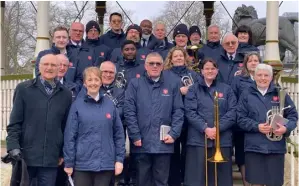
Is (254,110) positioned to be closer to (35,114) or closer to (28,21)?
(35,114)

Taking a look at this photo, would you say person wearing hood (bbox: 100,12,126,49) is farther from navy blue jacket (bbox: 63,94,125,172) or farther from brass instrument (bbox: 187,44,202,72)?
navy blue jacket (bbox: 63,94,125,172)

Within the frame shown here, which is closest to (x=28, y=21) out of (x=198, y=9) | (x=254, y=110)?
(x=198, y=9)

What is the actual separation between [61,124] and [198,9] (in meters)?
18.9

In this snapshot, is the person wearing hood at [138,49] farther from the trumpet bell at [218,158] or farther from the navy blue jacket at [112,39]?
the trumpet bell at [218,158]

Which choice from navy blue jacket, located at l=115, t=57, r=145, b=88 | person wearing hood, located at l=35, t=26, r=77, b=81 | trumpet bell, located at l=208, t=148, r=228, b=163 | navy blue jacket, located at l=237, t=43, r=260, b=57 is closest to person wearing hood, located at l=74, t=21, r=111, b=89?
person wearing hood, located at l=35, t=26, r=77, b=81

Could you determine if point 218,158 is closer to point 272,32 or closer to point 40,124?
point 40,124

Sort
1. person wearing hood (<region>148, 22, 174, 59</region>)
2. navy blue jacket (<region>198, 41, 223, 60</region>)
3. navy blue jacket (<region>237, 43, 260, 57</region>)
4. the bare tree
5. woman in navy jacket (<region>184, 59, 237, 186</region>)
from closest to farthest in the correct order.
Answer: woman in navy jacket (<region>184, 59, 237, 186</region>) < navy blue jacket (<region>237, 43, 260, 57</region>) < navy blue jacket (<region>198, 41, 223, 60</region>) < person wearing hood (<region>148, 22, 174, 59</region>) < the bare tree

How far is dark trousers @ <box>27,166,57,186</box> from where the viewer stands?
4.16 m

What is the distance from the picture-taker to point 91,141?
415 centimetres

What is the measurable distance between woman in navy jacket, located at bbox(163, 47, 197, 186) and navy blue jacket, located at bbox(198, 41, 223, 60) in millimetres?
719

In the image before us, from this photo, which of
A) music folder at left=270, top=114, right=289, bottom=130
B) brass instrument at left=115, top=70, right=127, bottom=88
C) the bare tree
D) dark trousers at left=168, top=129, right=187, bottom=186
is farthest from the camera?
the bare tree

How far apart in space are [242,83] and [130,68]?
1.31m

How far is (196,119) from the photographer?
4672mm

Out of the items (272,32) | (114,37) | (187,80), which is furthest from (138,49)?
(272,32)
